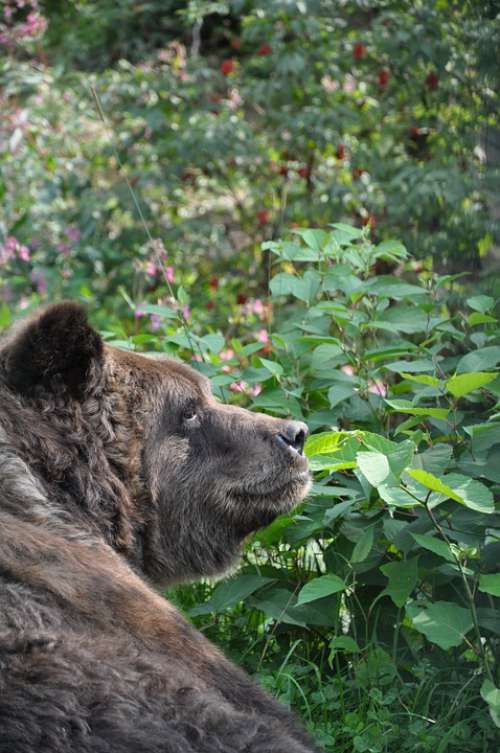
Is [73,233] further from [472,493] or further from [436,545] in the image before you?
[472,493]

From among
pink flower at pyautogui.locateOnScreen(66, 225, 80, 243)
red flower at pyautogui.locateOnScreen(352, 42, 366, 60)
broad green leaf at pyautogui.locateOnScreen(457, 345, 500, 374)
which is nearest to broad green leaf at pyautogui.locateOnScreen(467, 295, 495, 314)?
broad green leaf at pyautogui.locateOnScreen(457, 345, 500, 374)

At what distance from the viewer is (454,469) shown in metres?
3.96

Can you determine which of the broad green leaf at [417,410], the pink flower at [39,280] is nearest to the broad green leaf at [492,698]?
the broad green leaf at [417,410]

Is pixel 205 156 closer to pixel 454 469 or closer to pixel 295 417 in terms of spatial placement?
pixel 295 417

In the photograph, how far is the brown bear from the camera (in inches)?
111

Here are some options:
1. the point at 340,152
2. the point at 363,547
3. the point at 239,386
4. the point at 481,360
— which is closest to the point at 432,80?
the point at 340,152

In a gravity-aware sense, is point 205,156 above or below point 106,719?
below

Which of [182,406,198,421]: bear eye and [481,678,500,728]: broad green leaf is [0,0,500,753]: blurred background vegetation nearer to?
[481,678,500,728]: broad green leaf

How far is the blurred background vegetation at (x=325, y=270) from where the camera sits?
387 cm

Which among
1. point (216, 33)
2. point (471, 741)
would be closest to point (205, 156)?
point (216, 33)

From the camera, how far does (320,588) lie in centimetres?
382

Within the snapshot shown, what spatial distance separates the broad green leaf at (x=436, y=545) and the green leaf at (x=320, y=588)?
38 cm

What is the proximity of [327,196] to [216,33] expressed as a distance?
4450mm

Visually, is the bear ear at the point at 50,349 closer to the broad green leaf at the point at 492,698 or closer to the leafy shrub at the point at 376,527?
the leafy shrub at the point at 376,527
